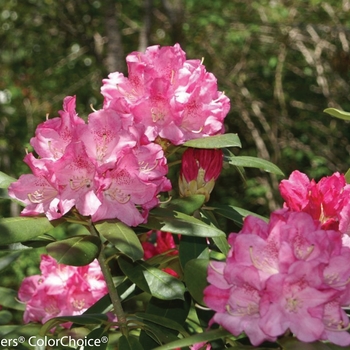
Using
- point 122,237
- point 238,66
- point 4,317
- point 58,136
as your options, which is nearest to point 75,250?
point 122,237

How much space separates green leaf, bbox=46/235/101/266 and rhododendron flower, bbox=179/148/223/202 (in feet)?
0.74

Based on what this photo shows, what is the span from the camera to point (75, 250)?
1.07 metres

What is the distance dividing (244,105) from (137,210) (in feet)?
13.5

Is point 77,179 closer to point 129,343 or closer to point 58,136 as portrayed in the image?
point 58,136

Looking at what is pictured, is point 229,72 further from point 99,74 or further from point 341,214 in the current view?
point 341,214

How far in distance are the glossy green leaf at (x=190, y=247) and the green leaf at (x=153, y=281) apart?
7cm

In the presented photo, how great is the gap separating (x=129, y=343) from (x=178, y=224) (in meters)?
0.20

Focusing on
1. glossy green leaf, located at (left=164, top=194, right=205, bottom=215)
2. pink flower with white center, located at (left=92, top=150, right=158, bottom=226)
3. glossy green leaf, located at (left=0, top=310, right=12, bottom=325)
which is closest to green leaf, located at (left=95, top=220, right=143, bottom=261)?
pink flower with white center, located at (left=92, top=150, right=158, bottom=226)

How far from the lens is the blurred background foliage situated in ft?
16.0

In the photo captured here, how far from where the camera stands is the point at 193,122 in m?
1.26

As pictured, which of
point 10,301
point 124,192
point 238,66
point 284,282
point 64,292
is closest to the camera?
point 284,282

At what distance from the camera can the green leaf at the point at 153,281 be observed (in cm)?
109

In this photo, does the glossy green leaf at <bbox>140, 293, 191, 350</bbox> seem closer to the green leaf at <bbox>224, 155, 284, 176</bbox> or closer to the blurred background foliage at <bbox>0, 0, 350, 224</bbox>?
the green leaf at <bbox>224, 155, 284, 176</bbox>

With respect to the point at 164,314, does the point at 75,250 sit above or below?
above
